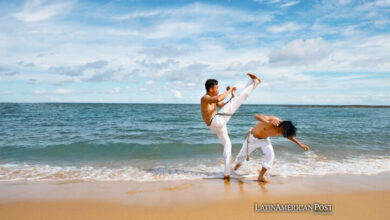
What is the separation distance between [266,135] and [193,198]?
6.88 feet

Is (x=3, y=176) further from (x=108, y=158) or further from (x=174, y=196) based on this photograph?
(x=174, y=196)

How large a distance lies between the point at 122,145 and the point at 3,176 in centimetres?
430

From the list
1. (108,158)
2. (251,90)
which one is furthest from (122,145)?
(251,90)

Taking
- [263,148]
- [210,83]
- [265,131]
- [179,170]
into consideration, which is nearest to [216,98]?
[210,83]

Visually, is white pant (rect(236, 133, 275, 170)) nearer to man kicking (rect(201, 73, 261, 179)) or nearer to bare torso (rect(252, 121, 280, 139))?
bare torso (rect(252, 121, 280, 139))

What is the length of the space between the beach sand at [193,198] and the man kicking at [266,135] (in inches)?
19.0

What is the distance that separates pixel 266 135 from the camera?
215 inches

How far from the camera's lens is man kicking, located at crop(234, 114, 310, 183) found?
508 centimetres

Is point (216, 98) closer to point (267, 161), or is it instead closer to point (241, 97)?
point (241, 97)

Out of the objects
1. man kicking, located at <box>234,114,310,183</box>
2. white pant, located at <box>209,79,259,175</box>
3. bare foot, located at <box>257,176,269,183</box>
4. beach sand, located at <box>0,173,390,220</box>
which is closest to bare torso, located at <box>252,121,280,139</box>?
man kicking, located at <box>234,114,310,183</box>

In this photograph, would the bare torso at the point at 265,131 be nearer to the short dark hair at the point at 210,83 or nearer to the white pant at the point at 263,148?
the white pant at the point at 263,148

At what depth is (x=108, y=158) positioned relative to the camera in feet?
26.8

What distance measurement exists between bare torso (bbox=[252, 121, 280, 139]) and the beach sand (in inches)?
39.0

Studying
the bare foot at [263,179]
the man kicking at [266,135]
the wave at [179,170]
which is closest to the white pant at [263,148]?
the man kicking at [266,135]
